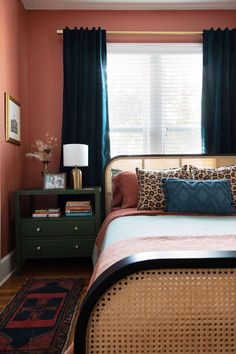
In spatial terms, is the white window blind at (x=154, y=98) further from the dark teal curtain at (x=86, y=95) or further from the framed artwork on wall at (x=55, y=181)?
the framed artwork on wall at (x=55, y=181)

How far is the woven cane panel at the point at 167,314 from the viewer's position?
2.93ft

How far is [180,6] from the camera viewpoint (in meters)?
3.40

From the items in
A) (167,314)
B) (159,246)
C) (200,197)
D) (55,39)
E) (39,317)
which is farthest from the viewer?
(55,39)

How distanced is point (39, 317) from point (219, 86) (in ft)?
9.07

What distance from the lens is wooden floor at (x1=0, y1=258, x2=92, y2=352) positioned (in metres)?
2.49

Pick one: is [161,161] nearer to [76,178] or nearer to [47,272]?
[76,178]

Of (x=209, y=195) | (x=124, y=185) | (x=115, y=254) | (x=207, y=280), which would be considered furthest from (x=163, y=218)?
(x=207, y=280)

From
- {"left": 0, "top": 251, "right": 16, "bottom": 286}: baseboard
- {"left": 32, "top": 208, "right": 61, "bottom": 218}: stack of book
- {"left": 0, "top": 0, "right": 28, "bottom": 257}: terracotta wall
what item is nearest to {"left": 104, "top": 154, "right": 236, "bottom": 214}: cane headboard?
{"left": 32, "top": 208, "right": 61, "bottom": 218}: stack of book

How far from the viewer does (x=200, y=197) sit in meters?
2.48

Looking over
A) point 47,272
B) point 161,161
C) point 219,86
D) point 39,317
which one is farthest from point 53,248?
point 219,86

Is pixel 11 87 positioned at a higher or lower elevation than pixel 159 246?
higher

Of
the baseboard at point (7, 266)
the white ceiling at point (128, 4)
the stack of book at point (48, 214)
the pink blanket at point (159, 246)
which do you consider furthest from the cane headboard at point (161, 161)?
the pink blanket at point (159, 246)

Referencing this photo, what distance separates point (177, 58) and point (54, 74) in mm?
1346

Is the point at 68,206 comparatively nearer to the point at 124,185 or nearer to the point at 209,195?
the point at 124,185
